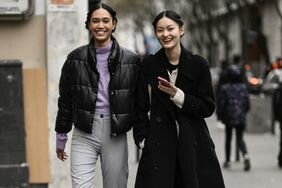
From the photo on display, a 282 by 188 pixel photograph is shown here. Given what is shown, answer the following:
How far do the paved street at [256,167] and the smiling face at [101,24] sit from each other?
3.53m

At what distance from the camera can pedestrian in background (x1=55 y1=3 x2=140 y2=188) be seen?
19.2ft

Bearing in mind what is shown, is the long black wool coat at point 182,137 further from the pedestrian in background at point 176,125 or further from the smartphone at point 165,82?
the smartphone at point 165,82

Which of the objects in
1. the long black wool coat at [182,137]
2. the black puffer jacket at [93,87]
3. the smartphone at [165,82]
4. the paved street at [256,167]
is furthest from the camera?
the paved street at [256,167]

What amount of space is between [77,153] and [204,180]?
3.33ft

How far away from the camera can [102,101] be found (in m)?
5.88

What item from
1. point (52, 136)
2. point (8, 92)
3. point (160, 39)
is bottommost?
point (52, 136)

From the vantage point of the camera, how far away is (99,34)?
19.3 ft

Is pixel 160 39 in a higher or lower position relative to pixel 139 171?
higher

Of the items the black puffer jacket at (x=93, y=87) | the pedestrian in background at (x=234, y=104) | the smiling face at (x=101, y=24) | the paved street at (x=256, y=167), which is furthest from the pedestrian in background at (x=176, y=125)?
the pedestrian in background at (x=234, y=104)

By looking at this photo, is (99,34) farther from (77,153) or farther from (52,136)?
(52,136)

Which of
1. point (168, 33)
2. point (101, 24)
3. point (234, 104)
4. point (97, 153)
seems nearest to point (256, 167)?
point (234, 104)

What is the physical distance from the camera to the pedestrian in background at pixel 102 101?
19.2 ft

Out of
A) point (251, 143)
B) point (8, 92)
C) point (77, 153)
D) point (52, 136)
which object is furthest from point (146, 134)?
point (251, 143)

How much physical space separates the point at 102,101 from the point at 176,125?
2.19 ft
